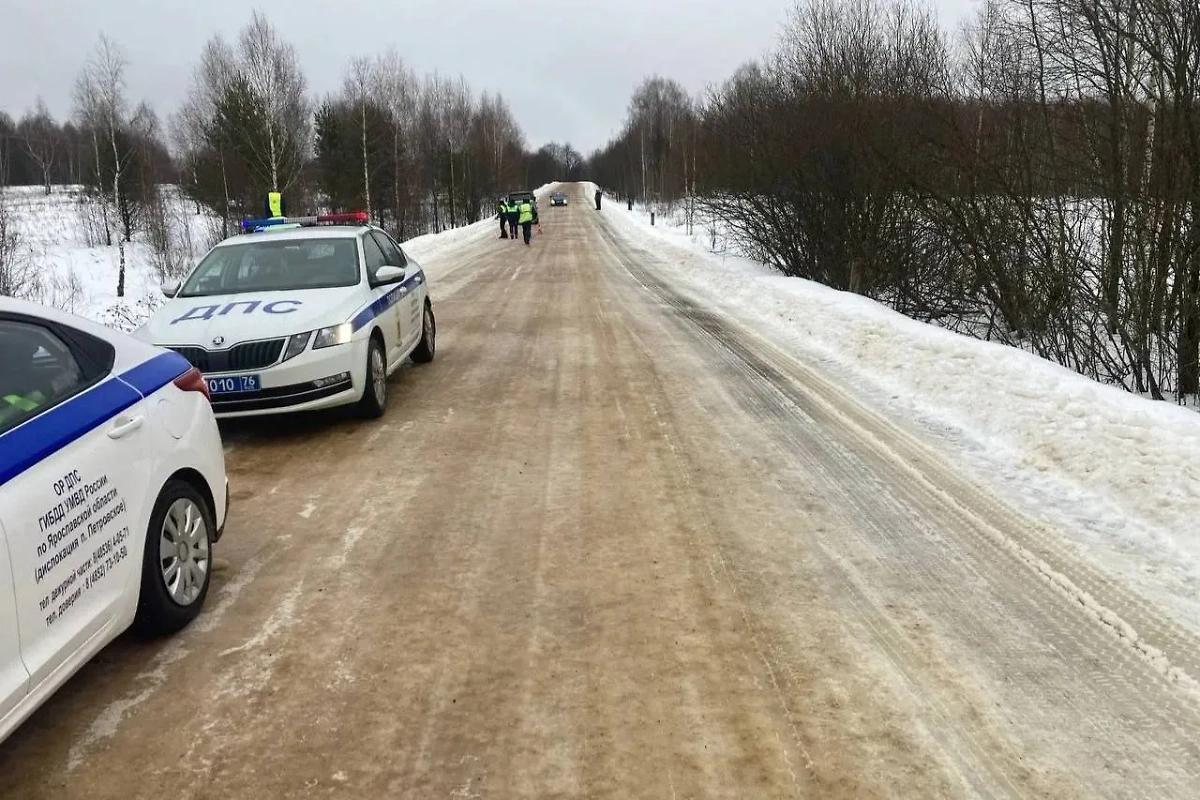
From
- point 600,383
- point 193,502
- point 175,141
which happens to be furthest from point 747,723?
point 175,141

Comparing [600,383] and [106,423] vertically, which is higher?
[106,423]

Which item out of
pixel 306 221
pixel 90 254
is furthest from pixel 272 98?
pixel 306 221

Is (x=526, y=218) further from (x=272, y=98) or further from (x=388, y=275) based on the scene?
(x=388, y=275)

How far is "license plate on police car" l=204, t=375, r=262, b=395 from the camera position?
20.4 ft

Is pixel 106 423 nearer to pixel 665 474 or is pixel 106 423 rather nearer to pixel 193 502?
pixel 193 502

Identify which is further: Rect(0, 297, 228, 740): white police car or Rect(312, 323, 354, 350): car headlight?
Rect(312, 323, 354, 350): car headlight

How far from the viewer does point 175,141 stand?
53219 millimetres

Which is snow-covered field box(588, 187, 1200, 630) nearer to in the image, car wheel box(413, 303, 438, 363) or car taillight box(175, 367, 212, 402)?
car wheel box(413, 303, 438, 363)

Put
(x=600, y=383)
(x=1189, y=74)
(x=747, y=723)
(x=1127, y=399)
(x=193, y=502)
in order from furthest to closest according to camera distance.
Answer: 1. (x=600, y=383)
2. (x=1189, y=74)
3. (x=1127, y=399)
4. (x=193, y=502)
5. (x=747, y=723)

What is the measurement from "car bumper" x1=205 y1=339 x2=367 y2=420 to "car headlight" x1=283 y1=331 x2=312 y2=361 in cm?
4

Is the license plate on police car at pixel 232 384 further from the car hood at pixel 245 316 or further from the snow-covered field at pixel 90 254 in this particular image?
the snow-covered field at pixel 90 254

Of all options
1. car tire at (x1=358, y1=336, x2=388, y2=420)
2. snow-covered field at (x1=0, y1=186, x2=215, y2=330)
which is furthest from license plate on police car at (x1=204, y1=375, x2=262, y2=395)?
snow-covered field at (x1=0, y1=186, x2=215, y2=330)

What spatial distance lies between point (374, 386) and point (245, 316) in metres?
1.16

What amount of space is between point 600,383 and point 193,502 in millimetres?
5083
